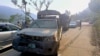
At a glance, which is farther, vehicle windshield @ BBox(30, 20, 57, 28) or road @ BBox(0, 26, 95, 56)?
vehicle windshield @ BBox(30, 20, 57, 28)

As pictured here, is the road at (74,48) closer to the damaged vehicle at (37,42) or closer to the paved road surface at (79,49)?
the paved road surface at (79,49)

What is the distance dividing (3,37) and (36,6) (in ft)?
104

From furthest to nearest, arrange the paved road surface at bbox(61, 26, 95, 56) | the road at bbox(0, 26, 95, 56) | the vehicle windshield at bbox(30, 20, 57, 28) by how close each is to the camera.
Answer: the vehicle windshield at bbox(30, 20, 57, 28), the paved road surface at bbox(61, 26, 95, 56), the road at bbox(0, 26, 95, 56)

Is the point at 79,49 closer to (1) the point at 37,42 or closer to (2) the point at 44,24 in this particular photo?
(2) the point at 44,24

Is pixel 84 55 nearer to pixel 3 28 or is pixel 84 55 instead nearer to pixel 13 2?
pixel 3 28

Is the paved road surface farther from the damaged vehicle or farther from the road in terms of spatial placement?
the damaged vehicle

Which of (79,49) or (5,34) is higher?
(5,34)

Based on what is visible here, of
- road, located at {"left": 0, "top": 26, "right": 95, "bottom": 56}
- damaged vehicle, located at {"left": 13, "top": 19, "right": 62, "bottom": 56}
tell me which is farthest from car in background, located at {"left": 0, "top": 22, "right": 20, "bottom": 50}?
damaged vehicle, located at {"left": 13, "top": 19, "right": 62, "bottom": 56}

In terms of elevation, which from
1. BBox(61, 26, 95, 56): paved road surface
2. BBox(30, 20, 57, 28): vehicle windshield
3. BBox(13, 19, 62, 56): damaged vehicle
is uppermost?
BBox(30, 20, 57, 28): vehicle windshield

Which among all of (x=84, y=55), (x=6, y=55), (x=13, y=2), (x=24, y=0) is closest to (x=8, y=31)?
(x=6, y=55)

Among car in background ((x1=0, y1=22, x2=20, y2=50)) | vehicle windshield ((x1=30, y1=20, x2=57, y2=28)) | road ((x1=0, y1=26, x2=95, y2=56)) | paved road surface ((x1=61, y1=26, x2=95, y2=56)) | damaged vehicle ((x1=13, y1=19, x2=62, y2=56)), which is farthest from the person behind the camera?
vehicle windshield ((x1=30, y1=20, x2=57, y2=28))

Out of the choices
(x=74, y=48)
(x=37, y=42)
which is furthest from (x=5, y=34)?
(x=74, y=48)

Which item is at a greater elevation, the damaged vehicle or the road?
the damaged vehicle

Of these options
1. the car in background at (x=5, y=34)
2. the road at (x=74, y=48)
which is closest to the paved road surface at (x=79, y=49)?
the road at (x=74, y=48)
